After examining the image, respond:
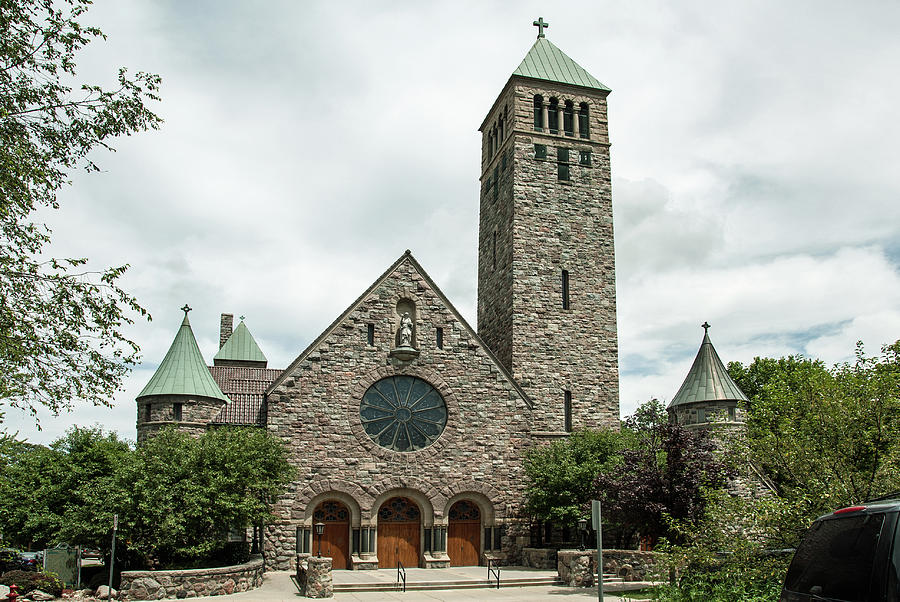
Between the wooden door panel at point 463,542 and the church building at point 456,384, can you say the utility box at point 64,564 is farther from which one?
the wooden door panel at point 463,542

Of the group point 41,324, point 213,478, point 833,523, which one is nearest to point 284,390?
point 213,478

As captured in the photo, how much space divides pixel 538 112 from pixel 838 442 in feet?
74.8

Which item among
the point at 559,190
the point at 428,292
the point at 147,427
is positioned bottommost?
the point at 147,427

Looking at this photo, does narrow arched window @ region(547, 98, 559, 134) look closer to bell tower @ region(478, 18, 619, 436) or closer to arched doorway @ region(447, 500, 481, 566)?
bell tower @ region(478, 18, 619, 436)

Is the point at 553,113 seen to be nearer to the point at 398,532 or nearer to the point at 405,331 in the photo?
the point at 405,331

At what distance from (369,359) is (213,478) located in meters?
7.52

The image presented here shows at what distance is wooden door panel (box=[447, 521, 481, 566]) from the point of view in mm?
26188

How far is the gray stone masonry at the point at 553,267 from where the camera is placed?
30.1 m

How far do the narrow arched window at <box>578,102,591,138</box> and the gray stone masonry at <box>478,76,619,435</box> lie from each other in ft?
0.78

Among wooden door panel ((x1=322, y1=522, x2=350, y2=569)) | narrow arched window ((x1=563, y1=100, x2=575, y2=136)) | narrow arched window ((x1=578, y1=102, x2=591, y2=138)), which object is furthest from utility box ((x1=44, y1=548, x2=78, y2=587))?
narrow arched window ((x1=578, y1=102, x2=591, y2=138))

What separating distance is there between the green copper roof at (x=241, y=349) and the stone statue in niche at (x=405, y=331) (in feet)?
75.9

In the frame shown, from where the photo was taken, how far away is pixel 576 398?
30062 millimetres

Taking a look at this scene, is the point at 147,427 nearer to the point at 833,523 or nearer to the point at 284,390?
the point at 284,390

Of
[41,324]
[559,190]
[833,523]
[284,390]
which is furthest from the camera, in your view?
[559,190]
